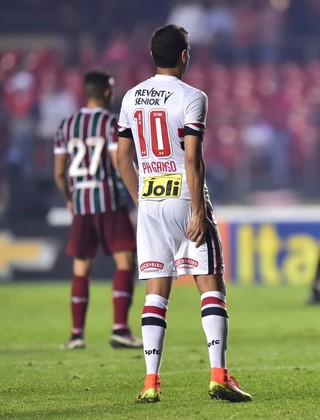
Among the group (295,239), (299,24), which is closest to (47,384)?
(295,239)

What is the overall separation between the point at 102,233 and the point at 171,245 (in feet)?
10.4

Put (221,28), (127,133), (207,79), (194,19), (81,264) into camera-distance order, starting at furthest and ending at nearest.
A: (194,19), (221,28), (207,79), (81,264), (127,133)

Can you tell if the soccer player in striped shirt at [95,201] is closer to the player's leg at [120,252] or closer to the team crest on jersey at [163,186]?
the player's leg at [120,252]

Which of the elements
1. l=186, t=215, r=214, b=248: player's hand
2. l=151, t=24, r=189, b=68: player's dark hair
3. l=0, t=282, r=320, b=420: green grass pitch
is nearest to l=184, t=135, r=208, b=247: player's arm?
l=186, t=215, r=214, b=248: player's hand

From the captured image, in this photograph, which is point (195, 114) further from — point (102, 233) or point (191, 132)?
point (102, 233)

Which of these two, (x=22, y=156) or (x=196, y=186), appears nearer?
(x=196, y=186)

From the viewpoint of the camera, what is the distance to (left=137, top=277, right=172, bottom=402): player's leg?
17.7 feet

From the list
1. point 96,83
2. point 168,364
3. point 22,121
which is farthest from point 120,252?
point 22,121

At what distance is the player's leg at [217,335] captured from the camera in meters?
5.34

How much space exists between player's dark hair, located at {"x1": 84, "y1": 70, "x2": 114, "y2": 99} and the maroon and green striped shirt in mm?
133

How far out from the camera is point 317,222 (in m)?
14.9

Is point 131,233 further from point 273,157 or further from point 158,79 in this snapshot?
point 273,157

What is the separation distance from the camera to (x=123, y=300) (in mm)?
8547

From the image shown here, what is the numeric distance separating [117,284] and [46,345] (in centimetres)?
75
